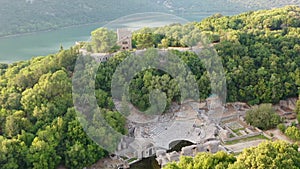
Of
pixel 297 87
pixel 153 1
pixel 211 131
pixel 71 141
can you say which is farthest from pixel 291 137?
pixel 153 1

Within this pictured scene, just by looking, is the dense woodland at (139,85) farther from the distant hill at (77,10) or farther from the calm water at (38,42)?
the distant hill at (77,10)

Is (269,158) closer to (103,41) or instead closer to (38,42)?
(103,41)

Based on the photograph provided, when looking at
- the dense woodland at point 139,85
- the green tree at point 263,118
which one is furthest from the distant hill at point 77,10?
the green tree at point 263,118

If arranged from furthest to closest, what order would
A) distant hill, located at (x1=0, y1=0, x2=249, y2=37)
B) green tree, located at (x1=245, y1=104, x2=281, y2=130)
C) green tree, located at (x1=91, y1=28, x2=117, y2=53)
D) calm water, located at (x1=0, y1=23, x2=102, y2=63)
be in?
distant hill, located at (x1=0, y1=0, x2=249, y2=37)
calm water, located at (x1=0, y1=23, x2=102, y2=63)
green tree, located at (x1=91, y1=28, x2=117, y2=53)
green tree, located at (x1=245, y1=104, x2=281, y2=130)

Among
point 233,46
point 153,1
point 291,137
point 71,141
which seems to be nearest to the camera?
point 71,141

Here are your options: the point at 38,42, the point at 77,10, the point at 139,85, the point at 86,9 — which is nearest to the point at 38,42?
the point at 38,42

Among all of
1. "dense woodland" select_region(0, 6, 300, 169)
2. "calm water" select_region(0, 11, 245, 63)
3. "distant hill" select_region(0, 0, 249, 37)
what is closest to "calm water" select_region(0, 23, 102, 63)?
"calm water" select_region(0, 11, 245, 63)

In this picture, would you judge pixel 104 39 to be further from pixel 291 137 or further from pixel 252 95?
pixel 291 137

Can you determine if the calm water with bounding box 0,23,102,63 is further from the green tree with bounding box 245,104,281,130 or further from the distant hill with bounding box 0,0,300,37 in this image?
the green tree with bounding box 245,104,281,130
